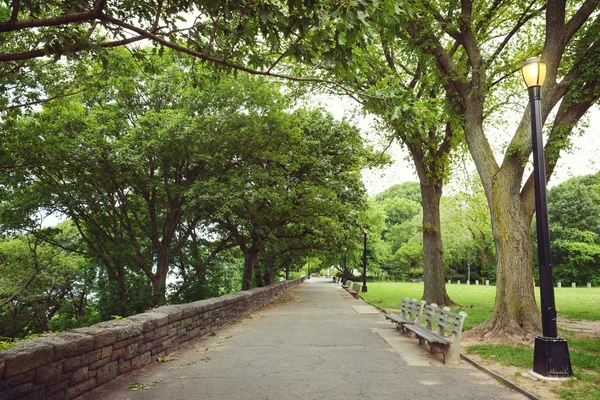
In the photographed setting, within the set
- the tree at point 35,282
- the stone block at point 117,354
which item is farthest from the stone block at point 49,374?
the tree at point 35,282

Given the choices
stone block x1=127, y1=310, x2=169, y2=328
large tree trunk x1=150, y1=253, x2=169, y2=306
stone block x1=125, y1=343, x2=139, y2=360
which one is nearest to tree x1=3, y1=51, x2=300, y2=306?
large tree trunk x1=150, y1=253, x2=169, y2=306

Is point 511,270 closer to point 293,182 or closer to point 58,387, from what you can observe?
point 58,387

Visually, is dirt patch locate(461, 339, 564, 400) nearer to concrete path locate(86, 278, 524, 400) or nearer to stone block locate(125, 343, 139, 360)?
concrete path locate(86, 278, 524, 400)

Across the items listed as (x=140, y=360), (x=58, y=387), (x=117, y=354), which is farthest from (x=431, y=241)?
(x=58, y=387)

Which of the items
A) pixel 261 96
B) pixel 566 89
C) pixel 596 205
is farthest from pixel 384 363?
pixel 596 205

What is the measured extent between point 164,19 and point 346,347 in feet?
22.8

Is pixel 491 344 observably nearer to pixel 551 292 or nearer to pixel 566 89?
pixel 551 292

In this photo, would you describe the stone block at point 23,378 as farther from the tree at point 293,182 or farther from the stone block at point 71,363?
the tree at point 293,182

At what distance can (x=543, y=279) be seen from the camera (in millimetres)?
6152

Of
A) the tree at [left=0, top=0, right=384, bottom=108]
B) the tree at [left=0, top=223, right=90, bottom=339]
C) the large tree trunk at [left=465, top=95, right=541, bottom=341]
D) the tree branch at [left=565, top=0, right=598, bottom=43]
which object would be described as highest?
the tree branch at [left=565, top=0, right=598, bottom=43]

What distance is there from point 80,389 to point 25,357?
1.09 metres

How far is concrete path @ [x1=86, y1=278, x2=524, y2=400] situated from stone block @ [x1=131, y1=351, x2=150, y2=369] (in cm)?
13

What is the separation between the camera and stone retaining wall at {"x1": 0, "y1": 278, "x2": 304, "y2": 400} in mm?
3852

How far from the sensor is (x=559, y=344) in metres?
5.83
